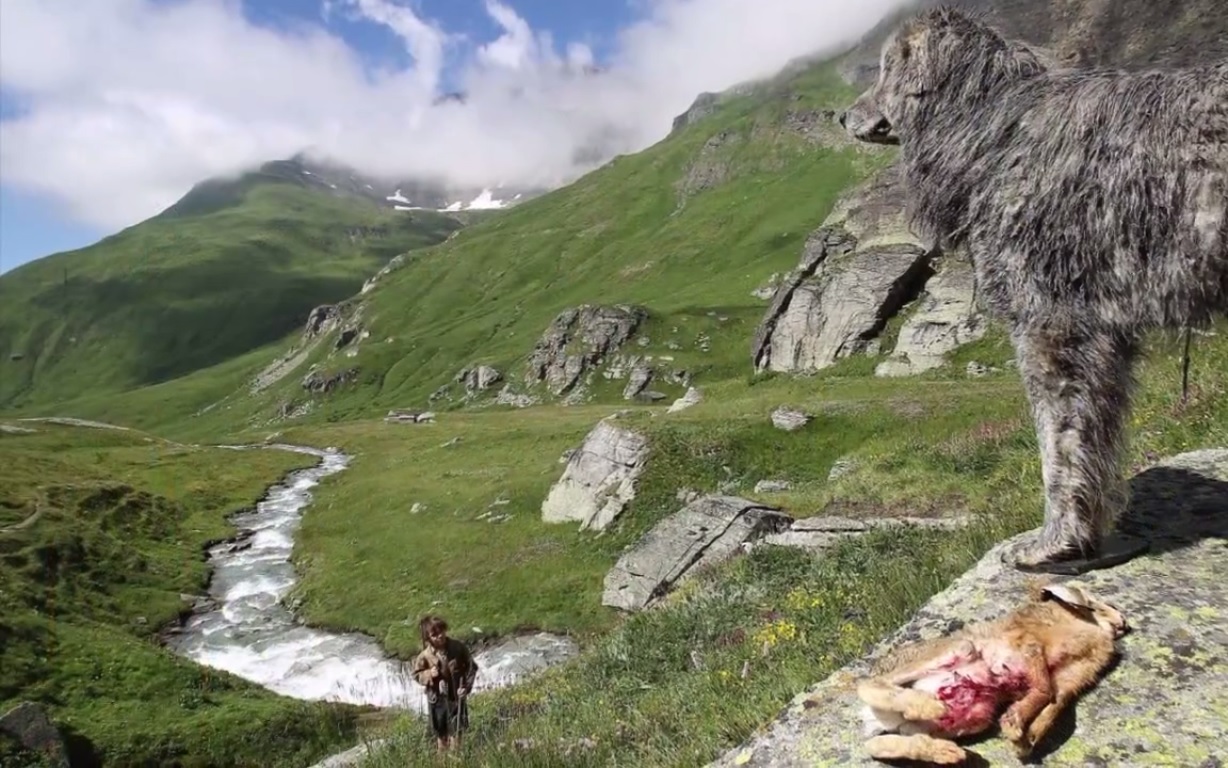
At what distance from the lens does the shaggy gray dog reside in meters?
5.25

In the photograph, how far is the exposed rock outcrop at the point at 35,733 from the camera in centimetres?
2350

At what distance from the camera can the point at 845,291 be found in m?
60.8

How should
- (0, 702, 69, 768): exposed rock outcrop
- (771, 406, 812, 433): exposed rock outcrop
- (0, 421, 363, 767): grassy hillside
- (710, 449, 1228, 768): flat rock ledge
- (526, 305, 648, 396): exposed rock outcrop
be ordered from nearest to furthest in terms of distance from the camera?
(710, 449, 1228, 768): flat rock ledge
(0, 702, 69, 768): exposed rock outcrop
(0, 421, 363, 767): grassy hillside
(771, 406, 812, 433): exposed rock outcrop
(526, 305, 648, 396): exposed rock outcrop

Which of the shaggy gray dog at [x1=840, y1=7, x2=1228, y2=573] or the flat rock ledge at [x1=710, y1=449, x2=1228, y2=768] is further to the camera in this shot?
the shaggy gray dog at [x1=840, y1=7, x2=1228, y2=573]

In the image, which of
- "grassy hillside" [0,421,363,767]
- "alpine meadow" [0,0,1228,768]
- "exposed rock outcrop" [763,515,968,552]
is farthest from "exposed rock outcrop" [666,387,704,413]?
"exposed rock outcrop" [763,515,968,552]

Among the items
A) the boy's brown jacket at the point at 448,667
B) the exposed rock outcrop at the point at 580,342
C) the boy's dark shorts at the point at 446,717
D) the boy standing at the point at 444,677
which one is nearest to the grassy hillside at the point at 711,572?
the boy's dark shorts at the point at 446,717

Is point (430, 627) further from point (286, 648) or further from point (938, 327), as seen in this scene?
point (938, 327)

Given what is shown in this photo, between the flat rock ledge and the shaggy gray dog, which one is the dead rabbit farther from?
the shaggy gray dog

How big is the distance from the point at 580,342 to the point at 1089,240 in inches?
4537

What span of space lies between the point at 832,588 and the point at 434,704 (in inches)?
246

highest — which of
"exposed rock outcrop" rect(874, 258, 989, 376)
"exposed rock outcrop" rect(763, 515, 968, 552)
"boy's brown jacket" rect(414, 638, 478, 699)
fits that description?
"exposed rock outcrop" rect(874, 258, 989, 376)

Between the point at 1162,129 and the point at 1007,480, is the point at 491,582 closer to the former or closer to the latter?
the point at 1007,480

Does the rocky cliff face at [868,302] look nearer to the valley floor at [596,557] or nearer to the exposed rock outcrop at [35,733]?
the valley floor at [596,557]

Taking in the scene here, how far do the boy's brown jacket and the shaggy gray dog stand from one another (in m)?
9.25
